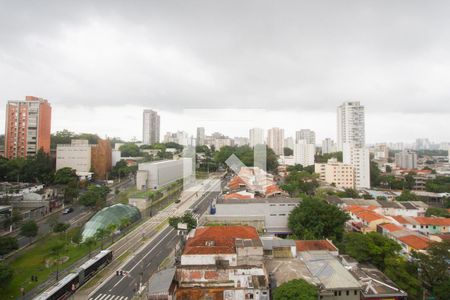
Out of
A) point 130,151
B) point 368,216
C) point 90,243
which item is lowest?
point 90,243

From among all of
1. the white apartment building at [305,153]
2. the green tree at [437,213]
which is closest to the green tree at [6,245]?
the green tree at [437,213]

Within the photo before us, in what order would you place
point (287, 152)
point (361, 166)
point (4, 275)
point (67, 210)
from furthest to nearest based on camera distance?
point (287, 152) < point (361, 166) < point (67, 210) < point (4, 275)

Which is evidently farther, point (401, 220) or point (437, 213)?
point (437, 213)

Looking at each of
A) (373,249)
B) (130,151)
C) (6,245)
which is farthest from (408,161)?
(6,245)

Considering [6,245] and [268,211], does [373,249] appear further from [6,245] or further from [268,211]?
[6,245]

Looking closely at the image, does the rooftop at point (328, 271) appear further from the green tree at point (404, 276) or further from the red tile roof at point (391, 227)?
the red tile roof at point (391, 227)

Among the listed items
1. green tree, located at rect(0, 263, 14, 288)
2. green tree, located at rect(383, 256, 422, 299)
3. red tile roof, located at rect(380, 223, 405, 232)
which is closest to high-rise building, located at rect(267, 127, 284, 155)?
red tile roof, located at rect(380, 223, 405, 232)
